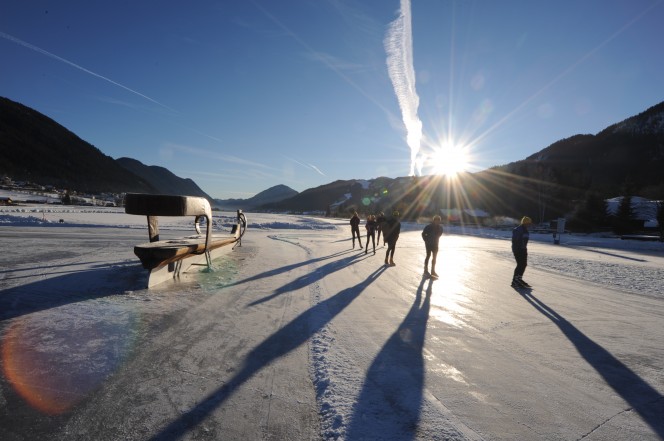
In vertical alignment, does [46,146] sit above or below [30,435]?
above

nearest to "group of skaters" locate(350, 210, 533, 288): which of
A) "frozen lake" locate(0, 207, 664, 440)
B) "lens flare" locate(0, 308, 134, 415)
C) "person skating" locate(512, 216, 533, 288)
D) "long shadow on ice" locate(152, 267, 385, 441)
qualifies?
"person skating" locate(512, 216, 533, 288)

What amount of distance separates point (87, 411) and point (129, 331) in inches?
70.5

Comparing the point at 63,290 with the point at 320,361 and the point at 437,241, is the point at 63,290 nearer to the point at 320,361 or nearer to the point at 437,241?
the point at 320,361

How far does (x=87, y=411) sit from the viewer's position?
8.19 feet

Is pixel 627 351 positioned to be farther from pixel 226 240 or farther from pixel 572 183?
pixel 572 183

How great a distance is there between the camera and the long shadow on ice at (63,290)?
16.1 feet

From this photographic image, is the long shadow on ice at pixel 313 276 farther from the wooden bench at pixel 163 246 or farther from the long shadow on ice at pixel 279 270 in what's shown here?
the wooden bench at pixel 163 246

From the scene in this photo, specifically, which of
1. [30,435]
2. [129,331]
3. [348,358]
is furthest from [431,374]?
[129,331]

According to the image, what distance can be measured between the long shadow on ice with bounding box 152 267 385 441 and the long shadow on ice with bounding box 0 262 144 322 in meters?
3.87

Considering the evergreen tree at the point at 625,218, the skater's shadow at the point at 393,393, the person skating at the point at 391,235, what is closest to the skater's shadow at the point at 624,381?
the skater's shadow at the point at 393,393

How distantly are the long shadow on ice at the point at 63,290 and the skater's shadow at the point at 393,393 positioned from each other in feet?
17.2

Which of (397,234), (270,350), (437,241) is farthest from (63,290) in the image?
(397,234)

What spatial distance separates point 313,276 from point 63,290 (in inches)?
204

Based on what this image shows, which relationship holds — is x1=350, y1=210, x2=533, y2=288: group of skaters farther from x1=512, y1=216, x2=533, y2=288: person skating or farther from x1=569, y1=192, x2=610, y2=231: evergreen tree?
x1=569, y1=192, x2=610, y2=231: evergreen tree
